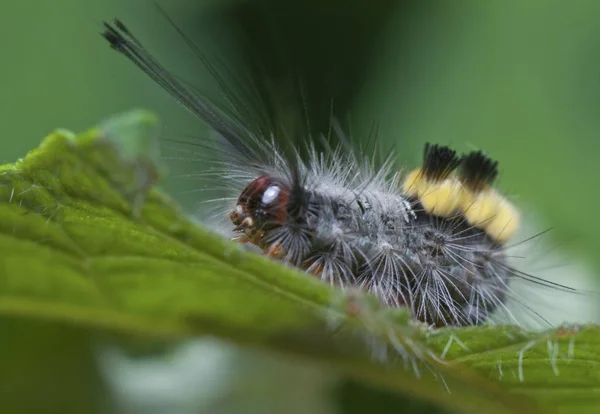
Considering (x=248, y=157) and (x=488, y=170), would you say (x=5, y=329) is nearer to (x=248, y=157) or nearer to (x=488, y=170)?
(x=248, y=157)

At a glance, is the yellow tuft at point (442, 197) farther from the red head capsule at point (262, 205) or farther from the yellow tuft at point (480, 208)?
the red head capsule at point (262, 205)

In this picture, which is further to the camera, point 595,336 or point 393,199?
point 393,199

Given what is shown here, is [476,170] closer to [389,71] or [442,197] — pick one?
[442,197]

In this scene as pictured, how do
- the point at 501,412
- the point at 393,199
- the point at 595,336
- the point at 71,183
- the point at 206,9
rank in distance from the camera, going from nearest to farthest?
the point at 71,183 < the point at 595,336 < the point at 501,412 < the point at 393,199 < the point at 206,9

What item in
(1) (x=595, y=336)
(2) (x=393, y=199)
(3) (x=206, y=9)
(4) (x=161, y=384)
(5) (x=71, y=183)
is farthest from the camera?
(3) (x=206, y=9)

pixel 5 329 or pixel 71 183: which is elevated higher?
pixel 71 183

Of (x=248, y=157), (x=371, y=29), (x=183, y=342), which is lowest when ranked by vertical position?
(x=183, y=342)

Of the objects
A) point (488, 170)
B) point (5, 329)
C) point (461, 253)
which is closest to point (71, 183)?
point (5, 329)
